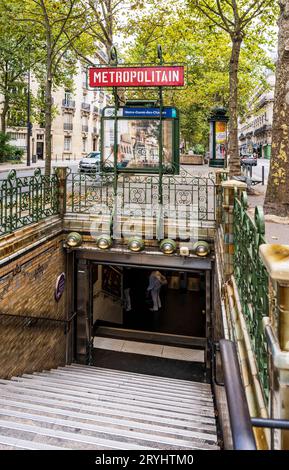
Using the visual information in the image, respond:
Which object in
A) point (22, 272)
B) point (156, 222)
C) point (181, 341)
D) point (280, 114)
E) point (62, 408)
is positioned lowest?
point (181, 341)

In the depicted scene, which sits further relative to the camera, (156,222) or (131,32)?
(131,32)

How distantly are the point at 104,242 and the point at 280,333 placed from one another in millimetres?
8980

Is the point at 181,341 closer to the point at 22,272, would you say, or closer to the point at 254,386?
the point at 22,272

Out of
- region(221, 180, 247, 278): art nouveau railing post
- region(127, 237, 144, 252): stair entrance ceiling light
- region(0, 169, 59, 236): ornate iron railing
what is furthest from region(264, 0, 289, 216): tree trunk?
region(0, 169, 59, 236): ornate iron railing

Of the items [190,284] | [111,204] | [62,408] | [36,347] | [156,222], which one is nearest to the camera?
[62,408]

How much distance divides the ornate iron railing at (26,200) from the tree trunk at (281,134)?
5.69m

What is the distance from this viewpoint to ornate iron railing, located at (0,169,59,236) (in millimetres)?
8578

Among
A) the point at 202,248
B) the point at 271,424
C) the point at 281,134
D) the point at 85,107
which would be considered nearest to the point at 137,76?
the point at 281,134

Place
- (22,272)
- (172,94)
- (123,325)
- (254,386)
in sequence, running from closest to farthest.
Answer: (254,386) < (22,272) < (123,325) < (172,94)

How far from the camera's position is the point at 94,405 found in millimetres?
5820

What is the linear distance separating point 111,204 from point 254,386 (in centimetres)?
965

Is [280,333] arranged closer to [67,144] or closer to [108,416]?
[108,416]

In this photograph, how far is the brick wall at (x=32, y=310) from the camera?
8398mm

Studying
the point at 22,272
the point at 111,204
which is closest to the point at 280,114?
the point at 111,204
